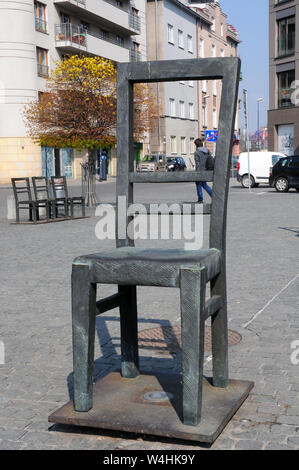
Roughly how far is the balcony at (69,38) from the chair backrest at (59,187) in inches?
1103

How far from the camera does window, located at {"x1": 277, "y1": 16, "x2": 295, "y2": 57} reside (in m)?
43.8

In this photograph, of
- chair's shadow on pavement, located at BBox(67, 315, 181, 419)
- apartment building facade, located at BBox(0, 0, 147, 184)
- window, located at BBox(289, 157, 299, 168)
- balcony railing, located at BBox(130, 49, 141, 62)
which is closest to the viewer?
chair's shadow on pavement, located at BBox(67, 315, 181, 419)

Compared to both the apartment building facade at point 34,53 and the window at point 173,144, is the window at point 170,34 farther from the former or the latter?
the apartment building facade at point 34,53

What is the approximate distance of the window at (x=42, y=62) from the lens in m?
41.1

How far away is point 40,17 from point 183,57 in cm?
2224

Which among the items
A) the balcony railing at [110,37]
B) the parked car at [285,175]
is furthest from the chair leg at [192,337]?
the balcony railing at [110,37]

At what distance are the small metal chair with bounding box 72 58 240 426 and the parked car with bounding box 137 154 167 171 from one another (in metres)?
43.0

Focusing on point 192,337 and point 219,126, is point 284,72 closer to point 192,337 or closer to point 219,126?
point 219,126

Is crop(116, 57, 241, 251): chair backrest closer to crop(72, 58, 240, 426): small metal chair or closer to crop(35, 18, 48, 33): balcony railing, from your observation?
crop(72, 58, 240, 426): small metal chair

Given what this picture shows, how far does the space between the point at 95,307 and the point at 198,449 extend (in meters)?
0.84

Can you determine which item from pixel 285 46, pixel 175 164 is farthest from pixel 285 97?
pixel 175 164

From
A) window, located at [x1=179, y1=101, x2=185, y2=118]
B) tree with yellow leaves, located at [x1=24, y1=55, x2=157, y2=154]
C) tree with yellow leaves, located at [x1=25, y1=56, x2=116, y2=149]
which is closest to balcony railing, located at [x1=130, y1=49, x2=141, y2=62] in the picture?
window, located at [x1=179, y1=101, x2=185, y2=118]

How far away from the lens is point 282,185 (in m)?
27.3

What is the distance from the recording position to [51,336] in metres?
5.25
